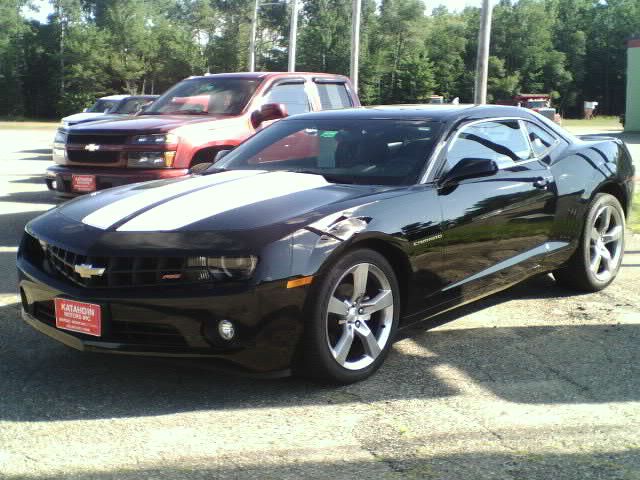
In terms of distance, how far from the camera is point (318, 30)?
8344 cm

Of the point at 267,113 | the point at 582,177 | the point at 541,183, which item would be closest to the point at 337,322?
the point at 541,183

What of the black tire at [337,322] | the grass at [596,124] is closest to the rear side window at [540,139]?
the black tire at [337,322]

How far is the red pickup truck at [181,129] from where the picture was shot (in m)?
8.28

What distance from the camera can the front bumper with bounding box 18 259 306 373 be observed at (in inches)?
146

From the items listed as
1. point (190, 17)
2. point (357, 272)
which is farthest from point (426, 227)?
point (190, 17)

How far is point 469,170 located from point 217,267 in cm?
166

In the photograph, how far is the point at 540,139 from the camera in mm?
5785

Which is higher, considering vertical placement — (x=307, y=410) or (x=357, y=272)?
(x=357, y=272)

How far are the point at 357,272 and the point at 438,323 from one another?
4.52ft

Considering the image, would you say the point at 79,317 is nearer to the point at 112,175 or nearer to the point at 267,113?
the point at 112,175

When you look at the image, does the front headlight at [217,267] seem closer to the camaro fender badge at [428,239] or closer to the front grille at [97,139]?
the camaro fender badge at [428,239]

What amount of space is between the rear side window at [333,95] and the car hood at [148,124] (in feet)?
4.88

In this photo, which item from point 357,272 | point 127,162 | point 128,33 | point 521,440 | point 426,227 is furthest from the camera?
point 128,33

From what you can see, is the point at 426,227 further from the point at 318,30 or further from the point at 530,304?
the point at 318,30
